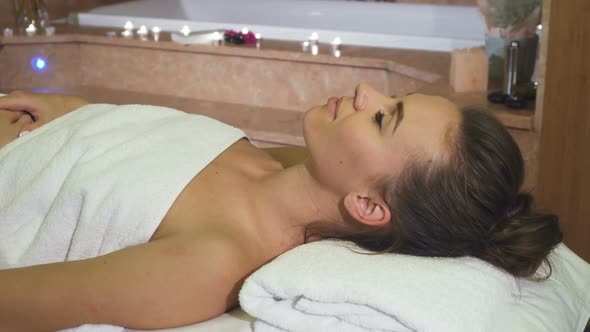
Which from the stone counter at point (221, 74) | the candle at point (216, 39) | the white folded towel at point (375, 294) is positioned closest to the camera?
the white folded towel at point (375, 294)

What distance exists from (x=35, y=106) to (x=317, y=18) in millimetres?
2711

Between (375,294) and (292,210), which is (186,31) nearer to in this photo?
(292,210)

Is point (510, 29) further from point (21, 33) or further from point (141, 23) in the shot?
point (21, 33)

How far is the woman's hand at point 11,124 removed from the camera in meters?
1.76

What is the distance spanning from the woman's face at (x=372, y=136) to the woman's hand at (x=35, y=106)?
2.33 feet

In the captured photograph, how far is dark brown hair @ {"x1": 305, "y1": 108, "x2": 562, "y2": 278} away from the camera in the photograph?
126 cm

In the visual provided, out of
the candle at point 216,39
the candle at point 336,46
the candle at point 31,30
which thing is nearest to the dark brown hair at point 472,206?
the candle at point 336,46

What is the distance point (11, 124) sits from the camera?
1.79 meters

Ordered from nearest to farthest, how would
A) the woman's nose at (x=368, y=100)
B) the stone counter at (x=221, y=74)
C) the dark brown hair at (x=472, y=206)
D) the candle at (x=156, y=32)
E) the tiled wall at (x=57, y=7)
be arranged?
1. the dark brown hair at (x=472, y=206)
2. the woman's nose at (x=368, y=100)
3. the stone counter at (x=221, y=74)
4. the candle at (x=156, y=32)
5. the tiled wall at (x=57, y=7)

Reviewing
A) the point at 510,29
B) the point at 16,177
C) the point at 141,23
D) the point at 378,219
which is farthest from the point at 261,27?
the point at 378,219

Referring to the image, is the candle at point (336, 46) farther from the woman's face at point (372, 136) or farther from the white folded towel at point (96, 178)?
the woman's face at point (372, 136)

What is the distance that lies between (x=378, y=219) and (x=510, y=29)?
130 centimetres

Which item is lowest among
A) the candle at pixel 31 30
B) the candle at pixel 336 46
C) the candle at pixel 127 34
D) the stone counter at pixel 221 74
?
the stone counter at pixel 221 74

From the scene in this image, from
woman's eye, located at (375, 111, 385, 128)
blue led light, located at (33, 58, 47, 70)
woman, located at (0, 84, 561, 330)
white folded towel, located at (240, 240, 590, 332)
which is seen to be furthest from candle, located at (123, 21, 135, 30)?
white folded towel, located at (240, 240, 590, 332)
